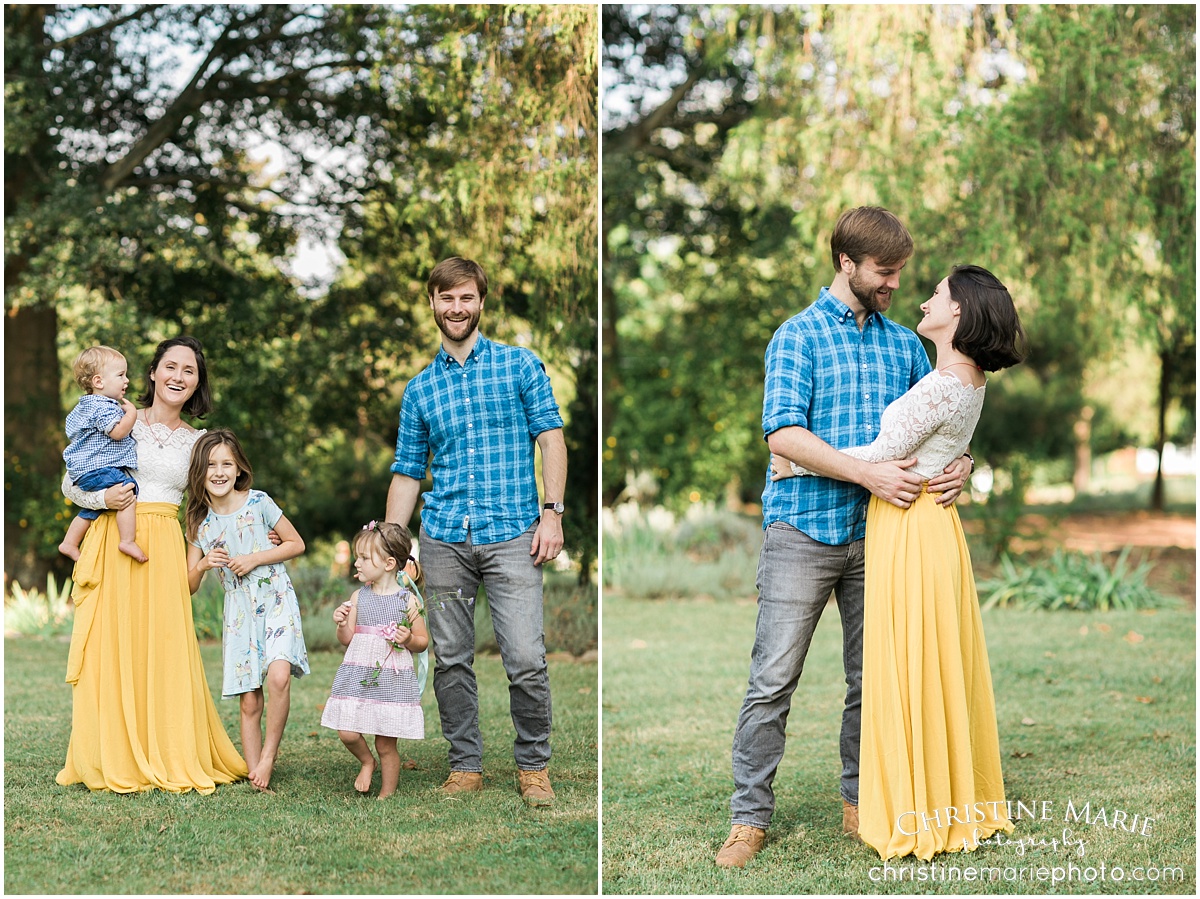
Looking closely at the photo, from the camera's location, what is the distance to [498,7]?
19.0 ft

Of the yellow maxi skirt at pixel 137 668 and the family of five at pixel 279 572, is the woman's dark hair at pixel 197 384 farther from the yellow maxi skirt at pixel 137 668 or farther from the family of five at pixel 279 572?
the yellow maxi skirt at pixel 137 668

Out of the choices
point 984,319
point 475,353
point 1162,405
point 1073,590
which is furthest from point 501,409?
point 1162,405

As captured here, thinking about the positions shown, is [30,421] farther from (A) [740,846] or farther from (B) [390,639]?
(A) [740,846]

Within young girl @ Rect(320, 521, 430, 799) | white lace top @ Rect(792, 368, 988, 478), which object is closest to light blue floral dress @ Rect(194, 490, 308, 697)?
young girl @ Rect(320, 521, 430, 799)

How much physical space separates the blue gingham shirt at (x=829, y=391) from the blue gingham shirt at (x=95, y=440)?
7.44 ft

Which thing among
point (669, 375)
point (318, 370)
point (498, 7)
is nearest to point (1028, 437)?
point (669, 375)

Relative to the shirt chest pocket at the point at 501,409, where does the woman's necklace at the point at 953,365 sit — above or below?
above

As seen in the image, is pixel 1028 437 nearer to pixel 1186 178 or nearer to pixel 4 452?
pixel 1186 178

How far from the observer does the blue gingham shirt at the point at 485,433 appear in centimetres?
403

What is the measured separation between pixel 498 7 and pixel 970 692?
4078 mm

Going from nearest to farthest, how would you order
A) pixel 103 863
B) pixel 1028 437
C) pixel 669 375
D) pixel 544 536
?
pixel 103 863, pixel 544 536, pixel 669 375, pixel 1028 437

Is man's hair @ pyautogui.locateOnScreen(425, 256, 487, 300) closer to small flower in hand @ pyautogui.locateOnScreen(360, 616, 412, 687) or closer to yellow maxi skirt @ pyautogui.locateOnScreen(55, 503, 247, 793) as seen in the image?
small flower in hand @ pyautogui.locateOnScreen(360, 616, 412, 687)

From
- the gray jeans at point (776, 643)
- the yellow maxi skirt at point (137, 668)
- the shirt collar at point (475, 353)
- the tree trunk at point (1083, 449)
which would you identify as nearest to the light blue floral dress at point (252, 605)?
the yellow maxi skirt at point (137, 668)

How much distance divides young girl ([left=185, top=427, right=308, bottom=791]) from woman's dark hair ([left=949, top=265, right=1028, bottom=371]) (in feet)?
7.80
